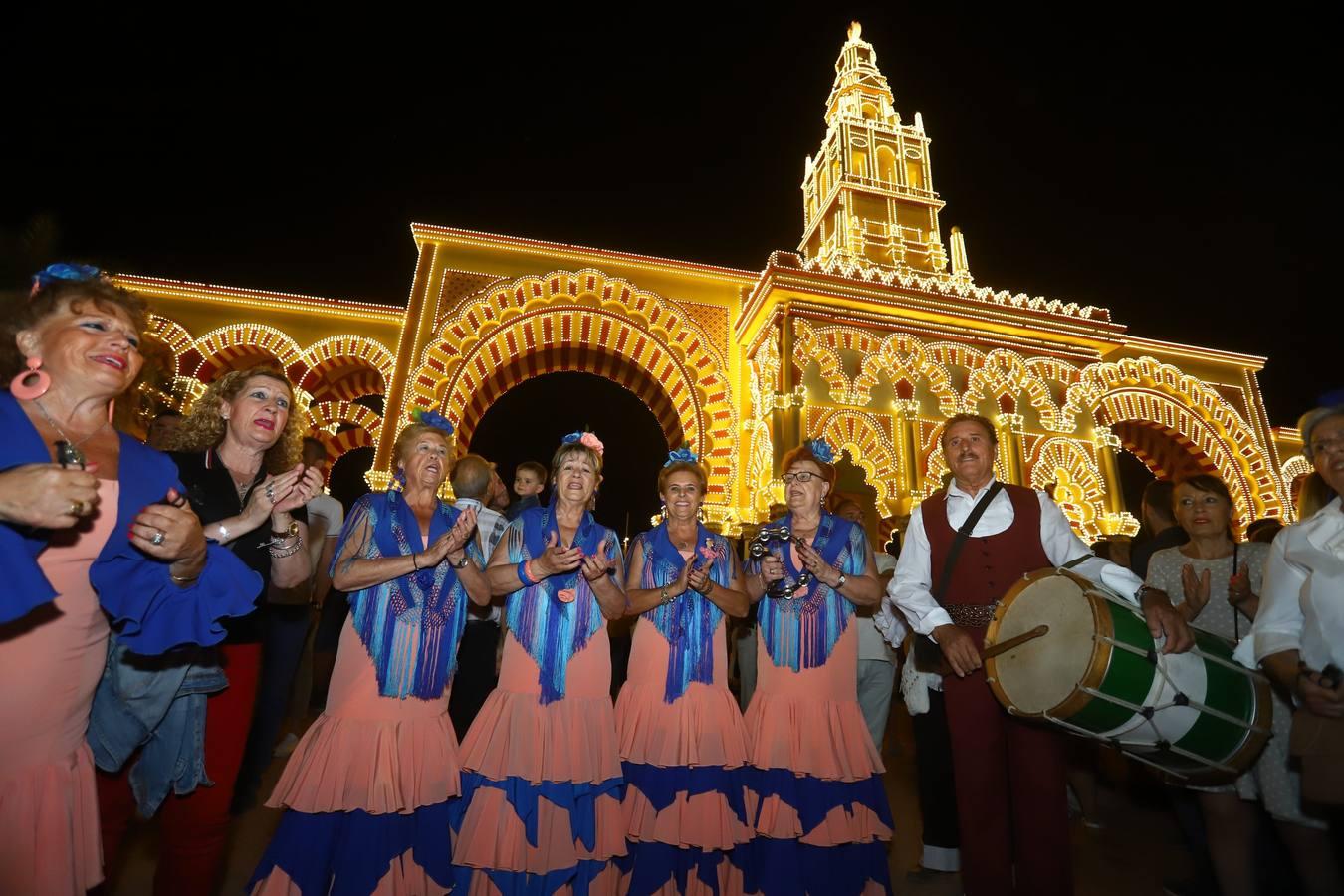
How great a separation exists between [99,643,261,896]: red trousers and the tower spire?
1305 cm

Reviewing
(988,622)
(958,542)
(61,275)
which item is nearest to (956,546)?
(958,542)

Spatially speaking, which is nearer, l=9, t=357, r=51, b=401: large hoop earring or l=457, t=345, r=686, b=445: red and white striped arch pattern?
l=9, t=357, r=51, b=401: large hoop earring

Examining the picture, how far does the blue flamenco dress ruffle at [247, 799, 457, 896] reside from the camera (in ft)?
7.36

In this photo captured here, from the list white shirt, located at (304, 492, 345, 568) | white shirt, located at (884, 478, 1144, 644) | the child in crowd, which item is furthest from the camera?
the child in crowd

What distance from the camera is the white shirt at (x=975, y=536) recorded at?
2.62 meters

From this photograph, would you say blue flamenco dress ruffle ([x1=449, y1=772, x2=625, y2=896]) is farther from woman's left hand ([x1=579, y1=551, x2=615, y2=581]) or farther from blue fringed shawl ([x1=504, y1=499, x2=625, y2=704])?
woman's left hand ([x1=579, y1=551, x2=615, y2=581])

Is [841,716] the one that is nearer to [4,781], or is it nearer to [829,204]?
[4,781]

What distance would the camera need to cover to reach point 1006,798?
2.55 metres

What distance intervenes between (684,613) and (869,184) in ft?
47.3

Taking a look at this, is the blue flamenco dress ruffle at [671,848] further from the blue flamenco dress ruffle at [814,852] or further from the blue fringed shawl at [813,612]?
the blue fringed shawl at [813,612]

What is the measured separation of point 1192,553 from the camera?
11.1ft

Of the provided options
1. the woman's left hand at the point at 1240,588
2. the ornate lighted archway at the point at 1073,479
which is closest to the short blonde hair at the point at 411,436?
the woman's left hand at the point at 1240,588

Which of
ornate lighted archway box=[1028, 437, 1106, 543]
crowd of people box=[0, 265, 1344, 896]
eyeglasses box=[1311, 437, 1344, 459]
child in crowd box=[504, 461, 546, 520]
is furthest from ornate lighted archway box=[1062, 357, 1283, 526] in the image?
child in crowd box=[504, 461, 546, 520]

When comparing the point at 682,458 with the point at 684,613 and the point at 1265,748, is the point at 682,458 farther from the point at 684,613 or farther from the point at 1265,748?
the point at 1265,748
